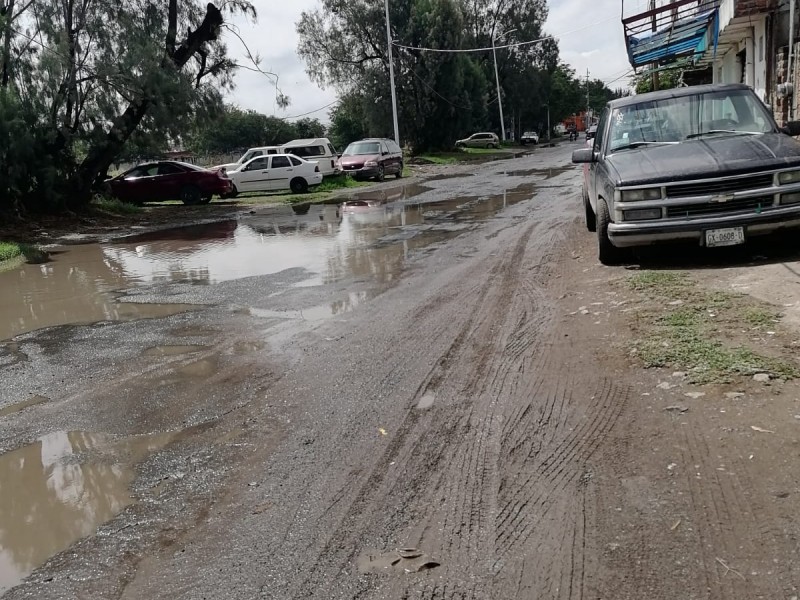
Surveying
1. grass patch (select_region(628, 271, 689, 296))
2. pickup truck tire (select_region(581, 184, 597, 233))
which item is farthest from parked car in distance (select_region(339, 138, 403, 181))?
grass patch (select_region(628, 271, 689, 296))

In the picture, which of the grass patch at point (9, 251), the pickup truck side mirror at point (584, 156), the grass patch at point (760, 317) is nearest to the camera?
the grass patch at point (760, 317)

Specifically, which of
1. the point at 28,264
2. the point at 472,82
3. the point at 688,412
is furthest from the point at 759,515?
the point at 472,82

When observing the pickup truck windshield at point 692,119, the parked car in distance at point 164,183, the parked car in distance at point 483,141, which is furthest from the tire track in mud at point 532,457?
the parked car in distance at point 483,141

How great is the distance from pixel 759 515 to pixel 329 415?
2648mm

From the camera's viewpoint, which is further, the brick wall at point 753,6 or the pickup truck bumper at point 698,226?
the brick wall at point 753,6

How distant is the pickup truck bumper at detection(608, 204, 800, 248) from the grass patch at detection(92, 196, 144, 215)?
1917 centimetres

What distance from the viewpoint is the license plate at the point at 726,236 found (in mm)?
7051

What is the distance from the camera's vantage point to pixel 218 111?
24484 millimetres

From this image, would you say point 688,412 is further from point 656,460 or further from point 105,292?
point 105,292

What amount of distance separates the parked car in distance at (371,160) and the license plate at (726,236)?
25.0m

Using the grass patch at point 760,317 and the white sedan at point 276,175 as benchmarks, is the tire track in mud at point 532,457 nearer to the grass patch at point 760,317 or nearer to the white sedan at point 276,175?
the grass patch at point 760,317

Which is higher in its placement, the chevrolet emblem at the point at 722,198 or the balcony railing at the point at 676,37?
the balcony railing at the point at 676,37

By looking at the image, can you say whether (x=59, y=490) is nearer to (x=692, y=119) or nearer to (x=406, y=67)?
(x=692, y=119)

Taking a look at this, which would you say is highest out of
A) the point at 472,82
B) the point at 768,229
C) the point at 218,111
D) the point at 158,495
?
the point at 472,82
